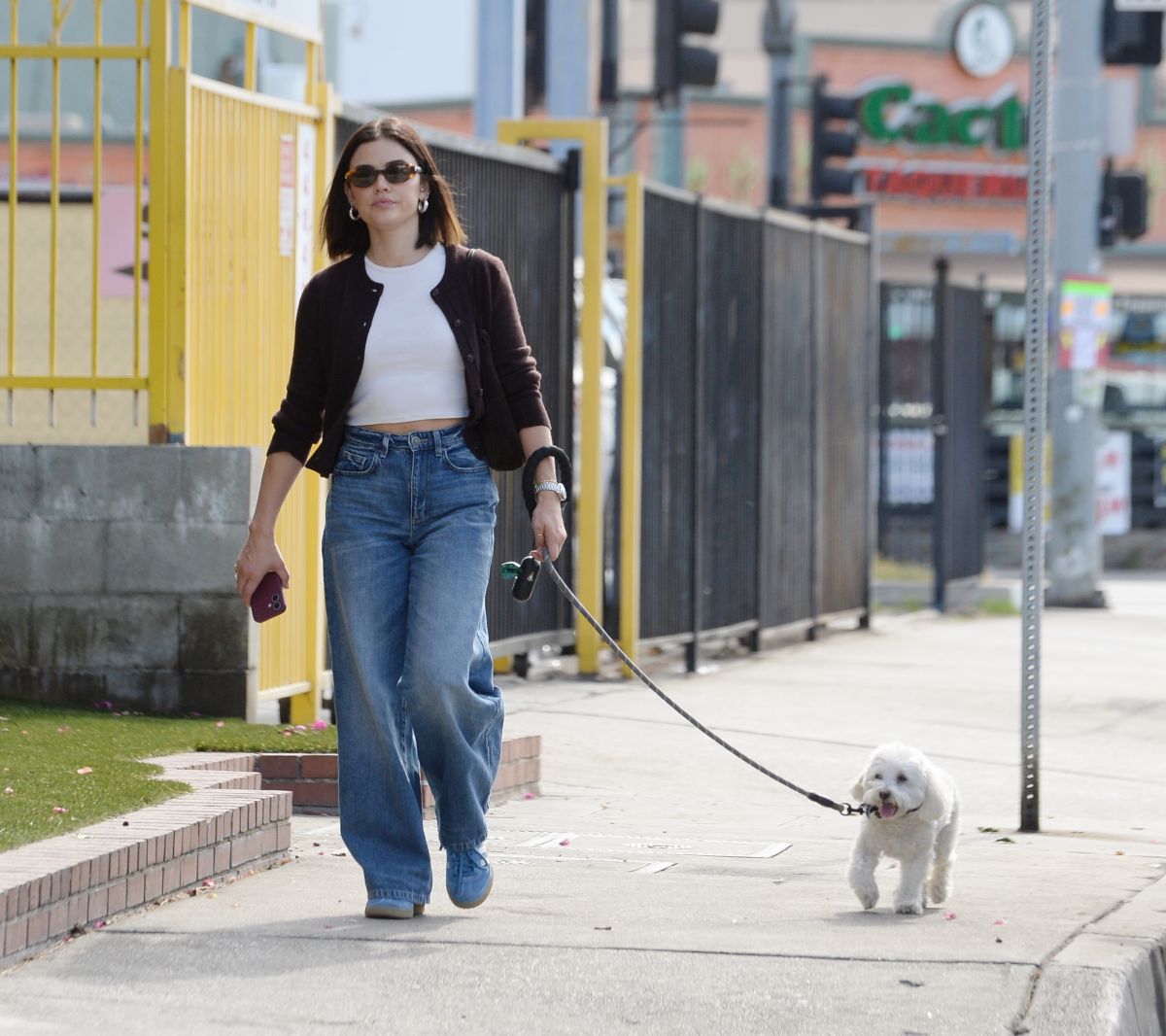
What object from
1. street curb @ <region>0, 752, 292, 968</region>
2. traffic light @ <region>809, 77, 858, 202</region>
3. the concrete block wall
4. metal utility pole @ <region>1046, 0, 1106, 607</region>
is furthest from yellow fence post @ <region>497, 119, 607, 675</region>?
metal utility pole @ <region>1046, 0, 1106, 607</region>

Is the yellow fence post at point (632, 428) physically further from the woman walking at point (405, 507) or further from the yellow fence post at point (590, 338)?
the woman walking at point (405, 507)

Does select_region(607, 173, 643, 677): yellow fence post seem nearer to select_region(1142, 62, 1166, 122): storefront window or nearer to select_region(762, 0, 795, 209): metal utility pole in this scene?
select_region(762, 0, 795, 209): metal utility pole

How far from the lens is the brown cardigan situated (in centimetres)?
486

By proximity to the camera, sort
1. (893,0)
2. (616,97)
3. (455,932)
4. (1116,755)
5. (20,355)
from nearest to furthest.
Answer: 1. (455,932)
2. (1116,755)
3. (20,355)
4. (616,97)
5. (893,0)

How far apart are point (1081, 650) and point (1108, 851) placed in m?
7.48

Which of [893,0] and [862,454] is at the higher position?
[893,0]

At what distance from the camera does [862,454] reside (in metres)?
14.2

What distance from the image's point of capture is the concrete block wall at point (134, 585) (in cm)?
754

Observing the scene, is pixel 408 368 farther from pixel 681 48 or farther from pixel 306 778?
pixel 681 48

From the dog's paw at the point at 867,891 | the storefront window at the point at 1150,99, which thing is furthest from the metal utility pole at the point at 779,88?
the storefront window at the point at 1150,99

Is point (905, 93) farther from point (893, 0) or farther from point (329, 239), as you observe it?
point (329, 239)

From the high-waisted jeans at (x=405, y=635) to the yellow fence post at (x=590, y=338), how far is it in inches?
222

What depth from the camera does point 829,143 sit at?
17.6 m

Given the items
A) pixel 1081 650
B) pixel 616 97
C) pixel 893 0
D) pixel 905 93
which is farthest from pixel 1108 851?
pixel 893 0
